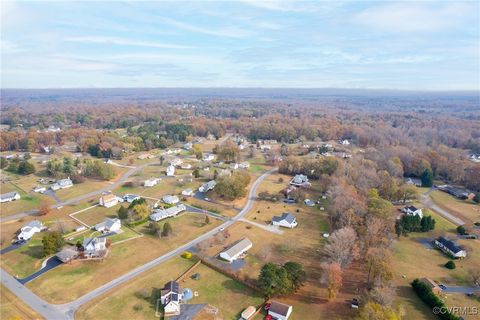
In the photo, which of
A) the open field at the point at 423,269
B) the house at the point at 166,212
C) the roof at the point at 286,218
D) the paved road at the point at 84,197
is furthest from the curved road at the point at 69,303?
the open field at the point at 423,269

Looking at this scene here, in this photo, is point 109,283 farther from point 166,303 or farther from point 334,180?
point 334,180

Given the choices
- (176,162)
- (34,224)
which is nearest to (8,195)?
(34,224)

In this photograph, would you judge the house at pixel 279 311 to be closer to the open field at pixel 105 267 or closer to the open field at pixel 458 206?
the open field at pixel 105 267

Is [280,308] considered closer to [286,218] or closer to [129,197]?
[286,218]

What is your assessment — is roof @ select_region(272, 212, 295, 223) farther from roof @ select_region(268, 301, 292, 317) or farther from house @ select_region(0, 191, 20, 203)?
house @ select_region(0, 191, 20, 203)

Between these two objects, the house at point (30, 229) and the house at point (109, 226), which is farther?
the house at point (109, 226)
